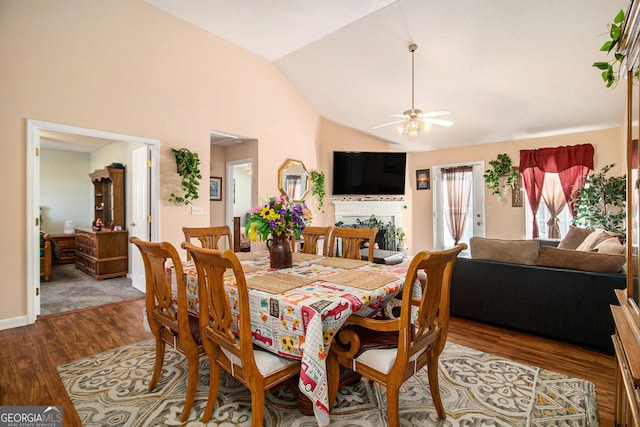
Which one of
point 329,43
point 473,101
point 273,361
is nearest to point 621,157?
point 473,101

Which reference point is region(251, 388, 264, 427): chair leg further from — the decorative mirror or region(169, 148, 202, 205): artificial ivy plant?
the decorative mirror

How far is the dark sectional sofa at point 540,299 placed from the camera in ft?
8.27

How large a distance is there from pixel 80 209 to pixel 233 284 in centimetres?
738

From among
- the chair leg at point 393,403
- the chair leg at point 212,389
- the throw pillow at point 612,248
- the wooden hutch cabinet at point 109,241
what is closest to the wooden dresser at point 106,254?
the wooden hutch cabinet at point 109,241

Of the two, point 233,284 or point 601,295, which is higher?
point 233,284

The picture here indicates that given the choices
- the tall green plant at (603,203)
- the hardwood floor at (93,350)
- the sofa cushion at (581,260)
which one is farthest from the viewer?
the tall green plant at (603,203)

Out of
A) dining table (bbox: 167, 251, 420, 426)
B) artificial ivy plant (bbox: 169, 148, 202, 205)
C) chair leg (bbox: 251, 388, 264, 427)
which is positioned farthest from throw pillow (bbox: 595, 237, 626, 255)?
artificial ivy plant (bbox: 169, 148, 202, 205)

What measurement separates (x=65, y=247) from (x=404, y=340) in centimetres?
743

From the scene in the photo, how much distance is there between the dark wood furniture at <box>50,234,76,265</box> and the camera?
20.5ft

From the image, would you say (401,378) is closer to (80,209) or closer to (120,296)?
(120,296)

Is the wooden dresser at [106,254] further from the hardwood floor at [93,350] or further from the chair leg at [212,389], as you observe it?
the chair leg at [212,389]

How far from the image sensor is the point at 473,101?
184 inches

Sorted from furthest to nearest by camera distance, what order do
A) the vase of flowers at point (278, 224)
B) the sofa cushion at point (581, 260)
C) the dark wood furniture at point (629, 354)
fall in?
the sofa cushion at point (581, 260), the vase of flowers at point (278, 224), the dark wood furniture at point (629, 354)

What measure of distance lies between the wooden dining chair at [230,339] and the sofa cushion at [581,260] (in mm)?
2487
